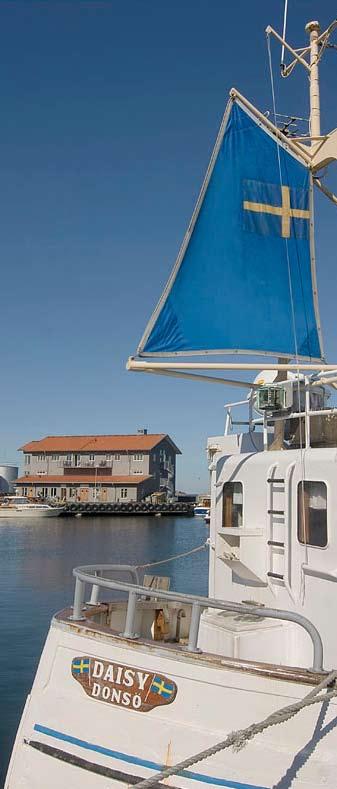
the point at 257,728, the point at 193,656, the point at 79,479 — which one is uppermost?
the point at 79,479

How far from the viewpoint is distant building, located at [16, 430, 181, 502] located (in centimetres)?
10244

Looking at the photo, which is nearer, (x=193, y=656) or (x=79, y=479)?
(x=193, y=656)

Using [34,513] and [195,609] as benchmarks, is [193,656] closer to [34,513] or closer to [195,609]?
[195,609]

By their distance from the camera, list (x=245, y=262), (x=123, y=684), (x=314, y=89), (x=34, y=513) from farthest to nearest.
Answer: (x=34, y=513), (x=314, y=89), (x=245, y=262), (x=123, y=684)

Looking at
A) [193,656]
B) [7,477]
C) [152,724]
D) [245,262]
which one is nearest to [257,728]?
[193,656]

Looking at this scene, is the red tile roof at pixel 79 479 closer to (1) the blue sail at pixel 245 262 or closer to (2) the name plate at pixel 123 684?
(1) the blue sail at pixel 245 262

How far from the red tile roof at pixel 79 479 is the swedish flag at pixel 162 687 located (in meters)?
93.3

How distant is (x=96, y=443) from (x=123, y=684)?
97.7 m

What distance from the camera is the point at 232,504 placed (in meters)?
10.7

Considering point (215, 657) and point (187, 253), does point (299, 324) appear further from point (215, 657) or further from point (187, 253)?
point (215, 657)

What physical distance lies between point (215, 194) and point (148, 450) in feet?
295

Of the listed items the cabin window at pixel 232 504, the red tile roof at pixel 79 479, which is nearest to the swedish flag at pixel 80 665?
the cabin window at pixel 232 504

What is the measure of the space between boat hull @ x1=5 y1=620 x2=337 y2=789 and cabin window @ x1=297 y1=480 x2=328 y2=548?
2140mm

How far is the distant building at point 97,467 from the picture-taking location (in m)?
102
